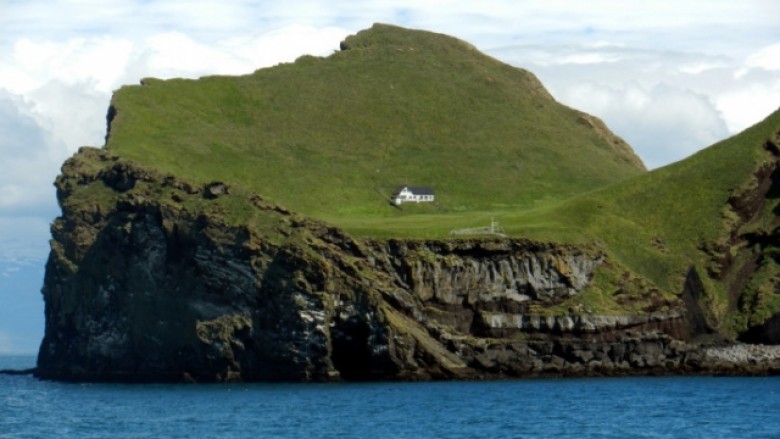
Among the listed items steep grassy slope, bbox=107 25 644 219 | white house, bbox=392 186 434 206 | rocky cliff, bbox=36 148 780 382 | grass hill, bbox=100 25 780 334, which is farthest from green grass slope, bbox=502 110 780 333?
steep grassy slope, bbox=107 25 644 219

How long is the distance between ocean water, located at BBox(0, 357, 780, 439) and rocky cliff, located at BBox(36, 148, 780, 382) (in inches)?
159

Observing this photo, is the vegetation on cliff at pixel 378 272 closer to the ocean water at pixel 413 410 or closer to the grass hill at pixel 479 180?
the grass hill at pixel 479 180

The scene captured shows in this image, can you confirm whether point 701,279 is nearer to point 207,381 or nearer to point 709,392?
point 709,392

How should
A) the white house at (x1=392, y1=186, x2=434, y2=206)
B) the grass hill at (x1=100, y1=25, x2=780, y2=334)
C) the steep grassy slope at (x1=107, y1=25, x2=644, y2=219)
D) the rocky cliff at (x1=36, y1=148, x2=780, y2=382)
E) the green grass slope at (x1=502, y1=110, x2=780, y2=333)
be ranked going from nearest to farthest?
the rocky cliff at (x1=36, y1=148, x2=780, y2=382) → the green grass slope at (x1=502, y1=110, x2=780, y2=333) → the grass hill at (x1=100, y1=25, x2=780, y2=334) → the steep grassy slope at (x1=107, y1=25, x2=644, y2=219) → the white house at (x1=392, y1=186, x2=434, y2=206)

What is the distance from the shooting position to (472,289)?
134750 mm

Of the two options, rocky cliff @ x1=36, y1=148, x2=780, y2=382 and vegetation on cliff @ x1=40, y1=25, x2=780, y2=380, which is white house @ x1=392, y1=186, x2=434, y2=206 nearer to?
vegetation on cliff @ x1=40, y1=25, x2=780, y2=380

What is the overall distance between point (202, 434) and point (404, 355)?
123 feet

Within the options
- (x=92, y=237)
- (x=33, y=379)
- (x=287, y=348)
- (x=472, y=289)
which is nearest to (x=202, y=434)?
(x=287, y=348)

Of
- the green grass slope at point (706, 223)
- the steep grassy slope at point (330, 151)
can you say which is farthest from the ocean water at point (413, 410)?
the steep grassy slope at point (330, 151)

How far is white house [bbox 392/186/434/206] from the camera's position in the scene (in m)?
175

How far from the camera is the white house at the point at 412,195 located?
6895 inches

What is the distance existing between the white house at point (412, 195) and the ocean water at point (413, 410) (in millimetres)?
53613

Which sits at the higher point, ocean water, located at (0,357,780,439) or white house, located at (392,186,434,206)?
white house, located at (392,186,434,206)

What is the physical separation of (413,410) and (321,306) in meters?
25.8
